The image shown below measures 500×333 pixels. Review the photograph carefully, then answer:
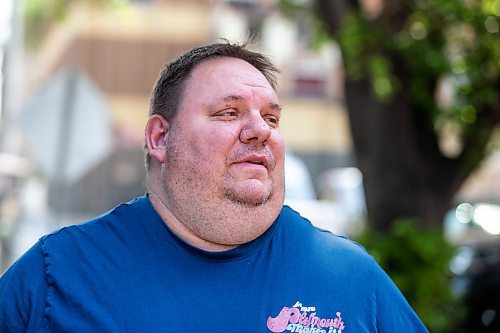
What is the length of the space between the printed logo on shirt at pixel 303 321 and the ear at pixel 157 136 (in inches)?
23.6

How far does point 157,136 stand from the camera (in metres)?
2.83

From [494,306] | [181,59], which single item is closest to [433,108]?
[494,306]

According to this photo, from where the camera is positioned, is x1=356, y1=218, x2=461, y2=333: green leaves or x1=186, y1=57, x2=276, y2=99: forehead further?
x1=356, y1=218, x2=461, y2=333: green leaves

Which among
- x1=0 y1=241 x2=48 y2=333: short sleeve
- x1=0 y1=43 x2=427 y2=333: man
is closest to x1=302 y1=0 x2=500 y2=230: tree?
x1=0 y1=43 x2=427 y2=333: man

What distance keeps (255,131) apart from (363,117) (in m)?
5.13

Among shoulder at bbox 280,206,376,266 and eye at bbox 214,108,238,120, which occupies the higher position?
eye at bbox 214,108,238,120

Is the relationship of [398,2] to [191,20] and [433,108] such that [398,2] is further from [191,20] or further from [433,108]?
[191,20]

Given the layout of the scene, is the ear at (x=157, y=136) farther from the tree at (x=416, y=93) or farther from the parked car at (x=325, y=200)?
the parked car at (x=325, y=200)

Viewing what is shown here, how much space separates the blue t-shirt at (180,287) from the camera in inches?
98.1

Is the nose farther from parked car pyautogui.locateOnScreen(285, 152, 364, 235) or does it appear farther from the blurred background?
parked car pyautogui.locateOnScreen(285, 152, 364, 235)

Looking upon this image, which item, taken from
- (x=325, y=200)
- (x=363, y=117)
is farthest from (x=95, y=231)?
(x=325, y=200)

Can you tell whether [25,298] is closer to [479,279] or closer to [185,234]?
[185,234]

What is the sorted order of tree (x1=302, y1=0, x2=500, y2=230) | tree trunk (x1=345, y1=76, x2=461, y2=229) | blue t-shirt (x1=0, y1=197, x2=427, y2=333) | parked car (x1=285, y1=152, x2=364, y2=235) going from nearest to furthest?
blue t-shirt (x1=0, y1=197, x2=427, y2=333) → tree (x1=302, y1=0, x2=500, y2=230) → tree trunk (x1=345, y1=76, x2=461, y2=229) → parked car (x1=285, y1=152, x2=364, y2=235)

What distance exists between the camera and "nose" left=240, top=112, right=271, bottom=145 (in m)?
2.60
